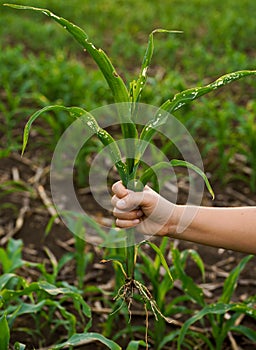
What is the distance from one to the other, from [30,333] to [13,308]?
23cm

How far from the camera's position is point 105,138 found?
1.73m

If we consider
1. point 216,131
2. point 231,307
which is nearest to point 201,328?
point 231,307

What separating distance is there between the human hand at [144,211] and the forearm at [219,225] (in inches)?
1.2

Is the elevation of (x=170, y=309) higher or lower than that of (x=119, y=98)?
lower

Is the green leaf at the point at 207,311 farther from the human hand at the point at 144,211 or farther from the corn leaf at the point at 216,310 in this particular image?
the human hand at the point at 144,211

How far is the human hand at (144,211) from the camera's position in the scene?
172cm

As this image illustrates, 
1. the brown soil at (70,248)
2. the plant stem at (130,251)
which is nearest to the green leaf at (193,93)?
the plant stem at (130,251)

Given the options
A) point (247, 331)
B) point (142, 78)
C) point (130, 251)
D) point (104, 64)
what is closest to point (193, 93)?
point (142, 78)

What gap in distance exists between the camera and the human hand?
Result: 1724 millimetres

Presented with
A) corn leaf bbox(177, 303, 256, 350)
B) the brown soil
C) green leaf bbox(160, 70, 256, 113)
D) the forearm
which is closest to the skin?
the forearm

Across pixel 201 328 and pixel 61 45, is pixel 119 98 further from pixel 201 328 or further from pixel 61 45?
pixel 61 45

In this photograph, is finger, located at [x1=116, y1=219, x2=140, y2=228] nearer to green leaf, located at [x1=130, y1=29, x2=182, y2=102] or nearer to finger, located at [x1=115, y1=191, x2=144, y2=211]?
finger, located at [x1=115, y1=191, x2=144, y2=211]

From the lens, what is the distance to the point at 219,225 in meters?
1.84

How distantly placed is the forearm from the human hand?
0.03 meters
